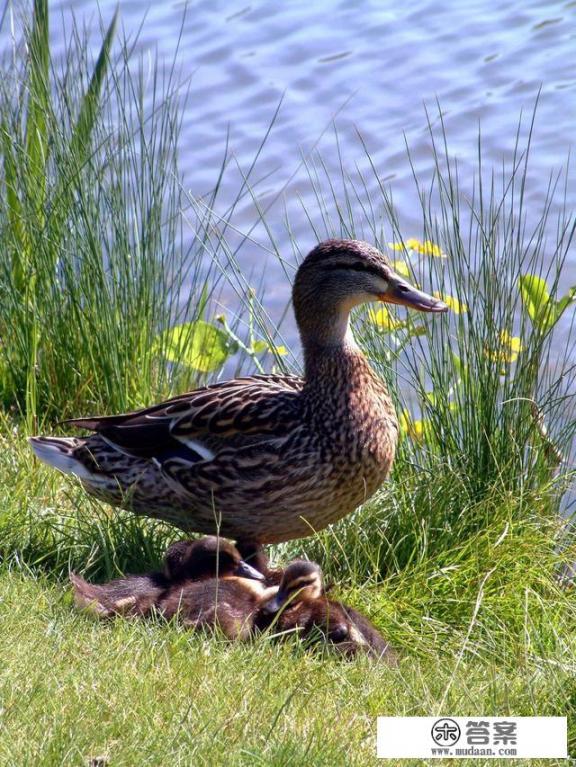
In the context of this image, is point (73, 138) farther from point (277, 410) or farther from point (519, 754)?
point (519, 754)

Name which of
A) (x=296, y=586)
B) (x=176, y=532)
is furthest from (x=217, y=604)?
(x=176, y=532)

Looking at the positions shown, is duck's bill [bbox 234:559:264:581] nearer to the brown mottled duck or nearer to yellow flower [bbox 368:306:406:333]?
the brown mottled duck

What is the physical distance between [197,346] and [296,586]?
8.34 ft

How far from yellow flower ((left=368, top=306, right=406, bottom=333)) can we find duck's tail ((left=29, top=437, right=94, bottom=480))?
139 centimetres

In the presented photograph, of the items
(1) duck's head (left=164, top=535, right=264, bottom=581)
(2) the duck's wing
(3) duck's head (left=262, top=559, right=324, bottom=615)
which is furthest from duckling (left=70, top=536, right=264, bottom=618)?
(2) the duck's wing

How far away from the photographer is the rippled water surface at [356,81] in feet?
30.7

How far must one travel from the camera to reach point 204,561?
4840mm

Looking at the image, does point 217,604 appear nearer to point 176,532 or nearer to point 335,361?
point 176,532

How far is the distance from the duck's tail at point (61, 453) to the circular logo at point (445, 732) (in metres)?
2.11

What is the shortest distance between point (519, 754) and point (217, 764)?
2.65 ft

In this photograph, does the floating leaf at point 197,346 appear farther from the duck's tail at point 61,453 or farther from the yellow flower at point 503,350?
the yellow flower at point 503,350

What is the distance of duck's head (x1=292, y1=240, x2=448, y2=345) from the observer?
5273mm

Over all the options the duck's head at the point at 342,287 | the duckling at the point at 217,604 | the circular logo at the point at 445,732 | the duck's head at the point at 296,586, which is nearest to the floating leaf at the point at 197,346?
the duck's head at the point at 342,287

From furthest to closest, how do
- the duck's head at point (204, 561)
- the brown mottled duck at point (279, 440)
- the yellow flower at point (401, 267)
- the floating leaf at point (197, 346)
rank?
1. the floating leaf at point (197, 346)
2. the yellow flower at point (401, 267)
3. the brown mottled duck at point (279, 440)
4. the duck's head at point (204, 561)
